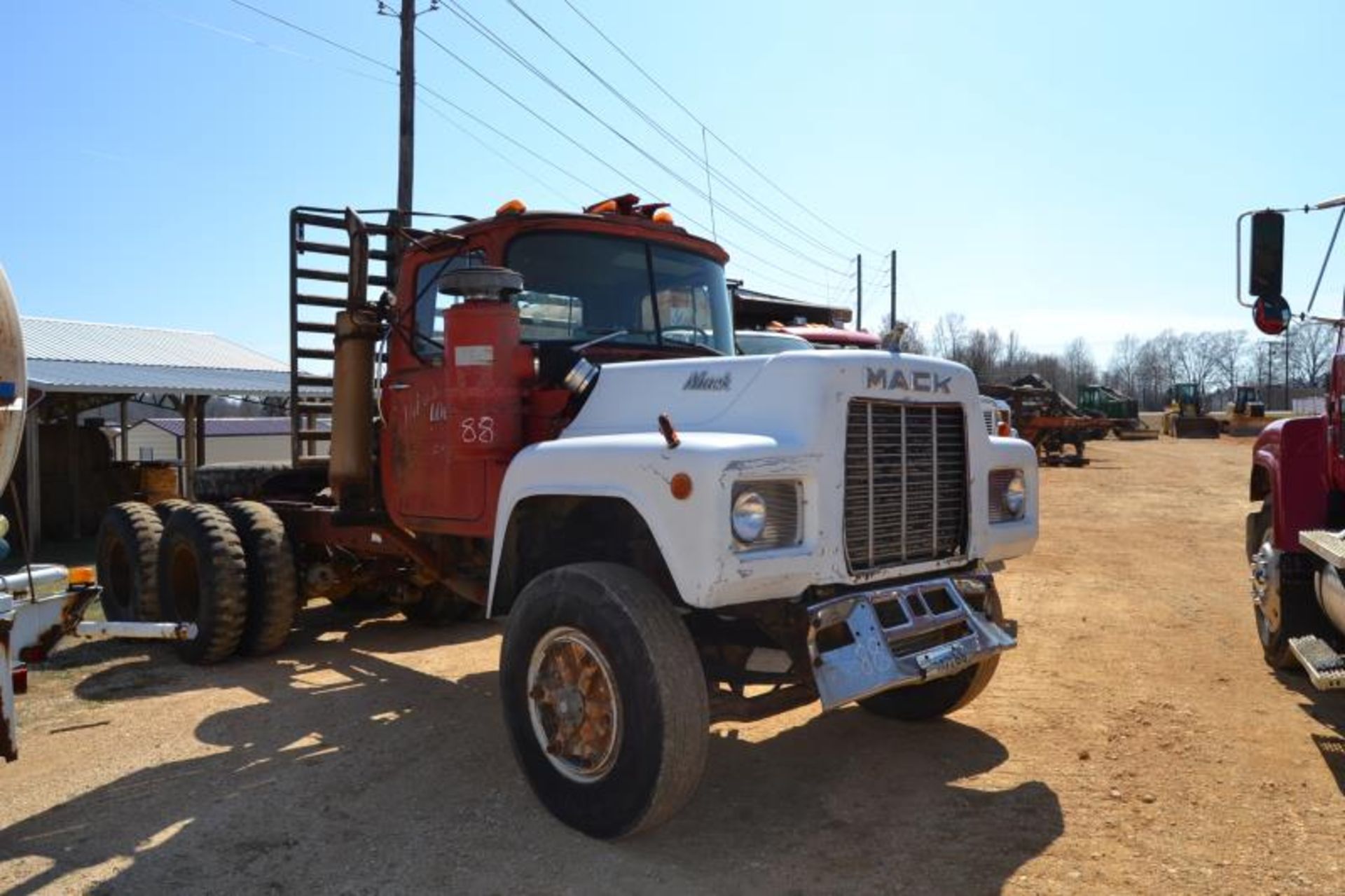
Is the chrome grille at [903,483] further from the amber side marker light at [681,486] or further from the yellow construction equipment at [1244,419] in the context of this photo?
Answer: the yellow construction equipment at [1244,419]

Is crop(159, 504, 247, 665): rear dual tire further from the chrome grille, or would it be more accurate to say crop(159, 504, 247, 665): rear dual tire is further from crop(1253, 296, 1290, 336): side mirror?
crop(1253, 296, 1290, 336): side mirror

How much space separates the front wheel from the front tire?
156cm

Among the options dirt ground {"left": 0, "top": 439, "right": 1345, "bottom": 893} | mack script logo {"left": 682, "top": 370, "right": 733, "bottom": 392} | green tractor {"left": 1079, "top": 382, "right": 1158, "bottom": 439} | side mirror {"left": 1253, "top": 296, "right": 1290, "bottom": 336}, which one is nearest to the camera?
dirt ground {"left": 0, "top": 439, "right": 1345, "bottom": 893}

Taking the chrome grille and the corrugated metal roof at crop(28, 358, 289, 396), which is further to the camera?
the corrugated metal roof at crop(28, 358, 289, 396)

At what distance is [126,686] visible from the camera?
6.31 m

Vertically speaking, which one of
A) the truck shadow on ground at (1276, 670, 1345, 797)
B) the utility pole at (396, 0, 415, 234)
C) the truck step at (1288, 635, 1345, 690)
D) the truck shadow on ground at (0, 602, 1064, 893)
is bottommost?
the truck shadow on ground at (0, 602, 1064, 893)

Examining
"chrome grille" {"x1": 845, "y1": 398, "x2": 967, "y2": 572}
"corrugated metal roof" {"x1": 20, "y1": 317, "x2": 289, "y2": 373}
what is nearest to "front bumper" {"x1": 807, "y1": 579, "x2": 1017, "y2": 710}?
"chrome grille" {"x1": 845, "y1": 398, "x2": 967, "y2": 572}

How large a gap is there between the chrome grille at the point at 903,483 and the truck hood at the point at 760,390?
96 mm

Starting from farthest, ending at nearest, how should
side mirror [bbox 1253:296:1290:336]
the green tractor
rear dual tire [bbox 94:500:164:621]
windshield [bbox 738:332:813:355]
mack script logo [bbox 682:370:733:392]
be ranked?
the green tractor < windshield [bbox 738:332:813:355] < rear dual tire [bbox 94:500:164:621] < side mirror [bbox 1253:296:1290:336] < mack script logo [bbox 682:370:733:392]

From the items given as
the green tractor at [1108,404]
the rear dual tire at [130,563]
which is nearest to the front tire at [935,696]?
the rear dual tire at [130,563]

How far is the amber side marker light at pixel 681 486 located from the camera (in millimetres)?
3494

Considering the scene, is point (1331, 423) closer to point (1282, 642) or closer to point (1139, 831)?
point (1282, 642)

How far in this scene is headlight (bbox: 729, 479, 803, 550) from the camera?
3.53 metres

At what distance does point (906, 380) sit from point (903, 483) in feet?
1.38
